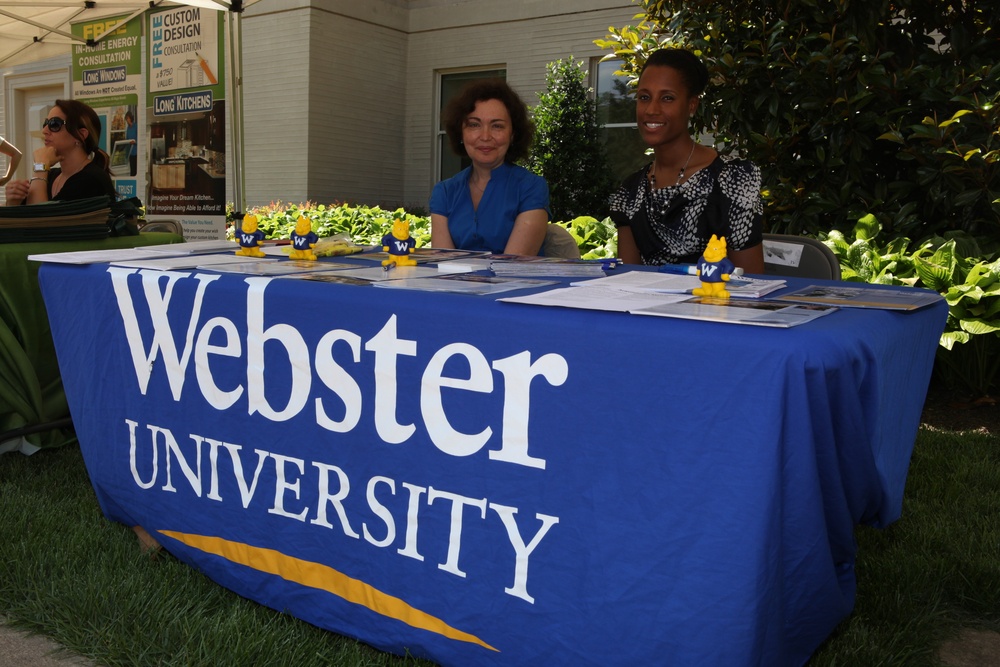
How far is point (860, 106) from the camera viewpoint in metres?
4.30

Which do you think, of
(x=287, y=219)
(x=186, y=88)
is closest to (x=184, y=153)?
(x=186, y=88)

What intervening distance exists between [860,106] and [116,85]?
512 cm

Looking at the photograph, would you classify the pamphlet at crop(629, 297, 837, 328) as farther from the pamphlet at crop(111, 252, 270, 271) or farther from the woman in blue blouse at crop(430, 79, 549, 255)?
the woman in blue blouse at crop(430, 79, 549, 255)

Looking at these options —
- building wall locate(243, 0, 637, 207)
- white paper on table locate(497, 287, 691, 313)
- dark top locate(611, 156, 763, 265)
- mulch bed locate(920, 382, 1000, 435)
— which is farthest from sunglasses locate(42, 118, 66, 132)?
building wall locate(243, 0, 637, 207)

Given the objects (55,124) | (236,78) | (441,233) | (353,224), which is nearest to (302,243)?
(441,233)

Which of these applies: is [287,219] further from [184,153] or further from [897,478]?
[897,478]

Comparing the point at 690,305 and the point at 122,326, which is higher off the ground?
the point at 690,305

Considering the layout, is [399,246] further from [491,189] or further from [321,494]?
[491,189]

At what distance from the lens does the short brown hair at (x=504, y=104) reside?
3246mm

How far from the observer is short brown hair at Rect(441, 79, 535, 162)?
3246mm

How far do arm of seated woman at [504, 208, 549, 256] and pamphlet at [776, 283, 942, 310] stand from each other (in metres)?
1.37

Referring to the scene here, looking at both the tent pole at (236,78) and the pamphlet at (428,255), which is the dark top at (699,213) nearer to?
the pamphlet at (428,255)

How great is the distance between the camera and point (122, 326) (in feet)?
7.42

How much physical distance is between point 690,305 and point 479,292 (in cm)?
44
